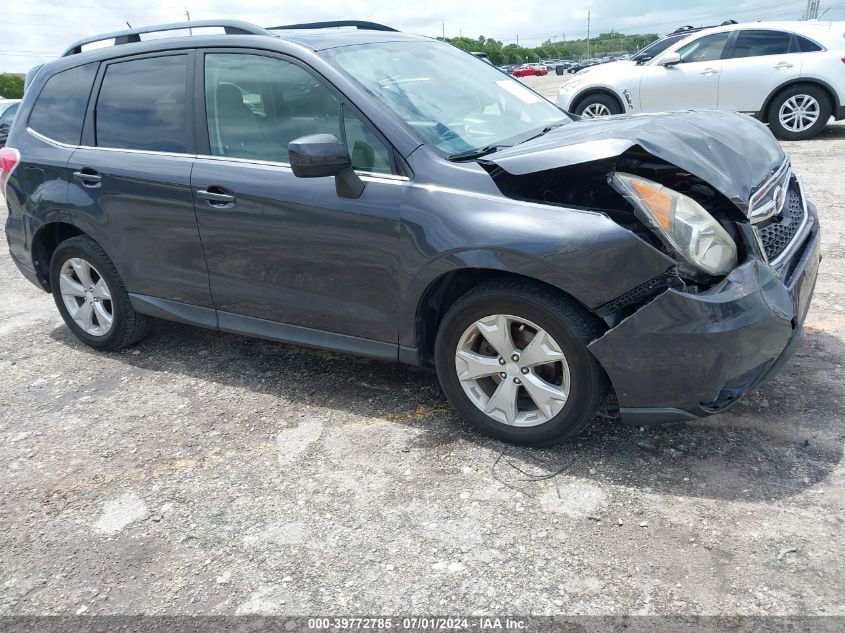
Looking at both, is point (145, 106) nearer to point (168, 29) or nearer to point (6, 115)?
point (168, 29)

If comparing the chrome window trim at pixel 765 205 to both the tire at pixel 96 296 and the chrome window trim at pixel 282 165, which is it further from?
the tire at pixel 96 296

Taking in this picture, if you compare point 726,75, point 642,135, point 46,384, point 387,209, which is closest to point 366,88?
point 387,209

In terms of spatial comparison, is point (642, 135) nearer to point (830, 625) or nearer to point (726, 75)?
point (830, 625)

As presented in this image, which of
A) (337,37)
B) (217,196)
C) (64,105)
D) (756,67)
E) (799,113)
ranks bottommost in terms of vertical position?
(799,113)

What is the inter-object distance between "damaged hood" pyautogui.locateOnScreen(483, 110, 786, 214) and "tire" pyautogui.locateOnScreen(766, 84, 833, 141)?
305 inches

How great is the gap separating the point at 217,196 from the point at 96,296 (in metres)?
1.44

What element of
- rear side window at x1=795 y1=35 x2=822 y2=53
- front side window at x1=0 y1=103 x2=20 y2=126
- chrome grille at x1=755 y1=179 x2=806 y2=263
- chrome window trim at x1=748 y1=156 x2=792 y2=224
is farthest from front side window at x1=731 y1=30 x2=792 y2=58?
front side window at x1=0 y1=103 x2=20 y2=126

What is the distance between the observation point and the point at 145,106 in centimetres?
412

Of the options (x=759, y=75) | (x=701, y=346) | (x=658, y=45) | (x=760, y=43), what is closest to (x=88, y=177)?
(x=701, y=346)

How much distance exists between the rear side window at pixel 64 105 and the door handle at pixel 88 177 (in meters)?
0.24

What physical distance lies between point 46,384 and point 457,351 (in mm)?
2682

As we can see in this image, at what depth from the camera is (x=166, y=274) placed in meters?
4.15

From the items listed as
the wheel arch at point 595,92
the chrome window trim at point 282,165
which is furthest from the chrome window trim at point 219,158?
the wheel arch at point 595,92

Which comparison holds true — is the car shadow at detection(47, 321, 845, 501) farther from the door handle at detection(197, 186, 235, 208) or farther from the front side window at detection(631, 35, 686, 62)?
the front side window at detection(631, 35, 686, 62)
